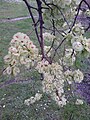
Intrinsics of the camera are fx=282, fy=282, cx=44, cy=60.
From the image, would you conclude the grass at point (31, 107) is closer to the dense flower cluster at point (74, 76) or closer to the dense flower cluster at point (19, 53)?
the dense flower cluster at point (74, 76)

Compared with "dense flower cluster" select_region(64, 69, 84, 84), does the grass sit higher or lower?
lower

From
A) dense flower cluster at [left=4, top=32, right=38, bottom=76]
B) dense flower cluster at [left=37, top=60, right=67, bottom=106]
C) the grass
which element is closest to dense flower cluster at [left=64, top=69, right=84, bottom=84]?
dense flower cluster at [left=37, top=60, right=67, bottom=106]

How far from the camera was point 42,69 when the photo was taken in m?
1.31

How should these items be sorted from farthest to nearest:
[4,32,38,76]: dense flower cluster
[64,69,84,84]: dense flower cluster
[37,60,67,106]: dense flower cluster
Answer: [64,69,84,84]: dense flower cluster → [37,60,67,106]: dense flower cluster → [4,32,38,76]: dense flower cluster

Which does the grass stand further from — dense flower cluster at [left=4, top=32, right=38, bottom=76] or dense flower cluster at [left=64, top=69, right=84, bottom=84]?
dense flower cluster at [left=4, top=32, right=38, bottom=76]

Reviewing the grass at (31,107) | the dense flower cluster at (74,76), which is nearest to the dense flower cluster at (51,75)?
the dense flower cluster at (74,76)

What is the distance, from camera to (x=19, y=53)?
1.05 metres

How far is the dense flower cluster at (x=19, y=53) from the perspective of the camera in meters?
1.05

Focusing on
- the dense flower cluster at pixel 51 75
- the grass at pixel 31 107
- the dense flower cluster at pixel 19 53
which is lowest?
the grass at pixel 31 107

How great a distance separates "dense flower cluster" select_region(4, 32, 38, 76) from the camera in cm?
105

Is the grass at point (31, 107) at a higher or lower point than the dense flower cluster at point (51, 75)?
lower

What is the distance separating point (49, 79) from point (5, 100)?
264cm

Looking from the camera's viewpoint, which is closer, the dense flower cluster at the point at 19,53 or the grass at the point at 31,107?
the dense flower cluster at the point at 19,53

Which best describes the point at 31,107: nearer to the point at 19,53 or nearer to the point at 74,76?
the point at 74,76
